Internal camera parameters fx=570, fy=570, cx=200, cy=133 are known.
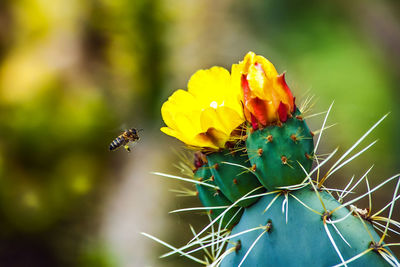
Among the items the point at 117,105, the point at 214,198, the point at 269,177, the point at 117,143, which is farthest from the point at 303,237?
the point at 117,105

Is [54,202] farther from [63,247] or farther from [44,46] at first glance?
[44,46]

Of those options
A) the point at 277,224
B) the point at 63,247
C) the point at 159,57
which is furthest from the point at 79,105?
the point at 277,224

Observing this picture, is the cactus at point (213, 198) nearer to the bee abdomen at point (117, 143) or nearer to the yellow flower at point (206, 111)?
the yellow flower at point (206, 111)

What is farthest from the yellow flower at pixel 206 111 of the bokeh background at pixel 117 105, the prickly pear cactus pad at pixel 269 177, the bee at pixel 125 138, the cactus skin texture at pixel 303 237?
the bokeh background at pixel 117 105

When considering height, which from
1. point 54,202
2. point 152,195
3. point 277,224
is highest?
point 54,202

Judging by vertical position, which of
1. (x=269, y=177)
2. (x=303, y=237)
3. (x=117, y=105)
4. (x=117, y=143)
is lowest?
(x=303, y=237)

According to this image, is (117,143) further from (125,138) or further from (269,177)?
(269,177)

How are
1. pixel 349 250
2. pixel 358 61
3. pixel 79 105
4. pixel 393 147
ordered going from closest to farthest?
pixel 349 250 < pixel 79 105 < pixel 393 147 < pixel 358 61
